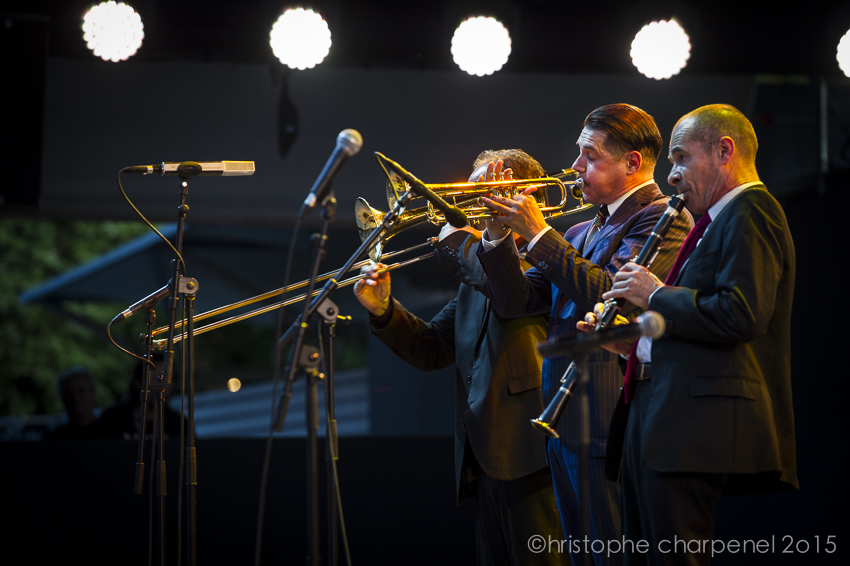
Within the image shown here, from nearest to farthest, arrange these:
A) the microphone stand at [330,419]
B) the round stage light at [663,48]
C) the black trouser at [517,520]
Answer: the microphone stand at [330,419]
the black trouser at [517,520]
the round stage light at [663,48]

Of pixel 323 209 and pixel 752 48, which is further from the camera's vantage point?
pixel 752 48

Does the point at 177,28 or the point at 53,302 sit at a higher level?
the point at 177,28

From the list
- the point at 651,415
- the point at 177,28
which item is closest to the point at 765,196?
the point at 651,415

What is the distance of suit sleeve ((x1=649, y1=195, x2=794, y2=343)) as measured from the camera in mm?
1909

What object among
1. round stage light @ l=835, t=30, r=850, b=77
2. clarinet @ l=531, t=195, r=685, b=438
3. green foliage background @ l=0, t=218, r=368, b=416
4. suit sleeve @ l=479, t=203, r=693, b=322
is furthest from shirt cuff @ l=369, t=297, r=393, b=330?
green foliage background @ l=0, t=218, r=368, b=416

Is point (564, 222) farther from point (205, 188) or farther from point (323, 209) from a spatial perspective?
point (323, 209)

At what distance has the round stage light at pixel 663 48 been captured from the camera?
4312mm

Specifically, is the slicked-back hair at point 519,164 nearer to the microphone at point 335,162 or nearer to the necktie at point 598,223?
the necktie at point 598,223

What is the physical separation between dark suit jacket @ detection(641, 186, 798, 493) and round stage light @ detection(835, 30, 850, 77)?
9.40 ft

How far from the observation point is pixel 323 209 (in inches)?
83.3

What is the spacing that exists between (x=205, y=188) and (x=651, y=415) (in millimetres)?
3709

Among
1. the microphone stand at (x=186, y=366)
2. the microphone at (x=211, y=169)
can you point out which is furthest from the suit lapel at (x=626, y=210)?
the microphone stand at (x=186, y=366)

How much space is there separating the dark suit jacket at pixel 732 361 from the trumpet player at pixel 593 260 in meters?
0.39

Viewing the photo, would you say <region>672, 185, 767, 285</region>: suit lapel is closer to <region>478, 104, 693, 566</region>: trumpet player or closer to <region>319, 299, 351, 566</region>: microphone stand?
<region>478, 104, 693, 566</region>: trumpet player
